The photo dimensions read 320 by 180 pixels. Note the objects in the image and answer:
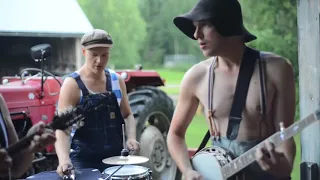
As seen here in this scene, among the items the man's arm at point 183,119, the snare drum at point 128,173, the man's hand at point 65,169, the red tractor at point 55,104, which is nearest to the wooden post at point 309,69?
the man's arm at point 183,119

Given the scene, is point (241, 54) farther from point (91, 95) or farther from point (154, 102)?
point (154, 102)

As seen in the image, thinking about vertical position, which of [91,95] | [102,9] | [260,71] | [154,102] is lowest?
[154,102]

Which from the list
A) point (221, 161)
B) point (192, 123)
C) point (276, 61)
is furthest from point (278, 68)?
point (192, 123)

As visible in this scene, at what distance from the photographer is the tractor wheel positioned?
529 cm

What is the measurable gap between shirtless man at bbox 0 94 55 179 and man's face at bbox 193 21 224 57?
857 mm

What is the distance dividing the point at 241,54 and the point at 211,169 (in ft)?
2.00

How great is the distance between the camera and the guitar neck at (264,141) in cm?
200

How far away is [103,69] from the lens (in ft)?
11.1

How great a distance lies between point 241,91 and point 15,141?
1.19m

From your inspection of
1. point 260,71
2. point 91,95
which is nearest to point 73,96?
point 91,95

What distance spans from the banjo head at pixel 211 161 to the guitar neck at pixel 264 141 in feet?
0.13

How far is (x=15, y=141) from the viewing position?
2539mm

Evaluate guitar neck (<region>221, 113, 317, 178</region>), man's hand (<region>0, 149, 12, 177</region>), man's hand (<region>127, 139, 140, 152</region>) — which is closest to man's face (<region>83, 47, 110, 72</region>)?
man's hand (<region>127, 139, 140, 152</region>)

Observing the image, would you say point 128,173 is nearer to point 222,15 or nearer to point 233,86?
Result: point 233,86
